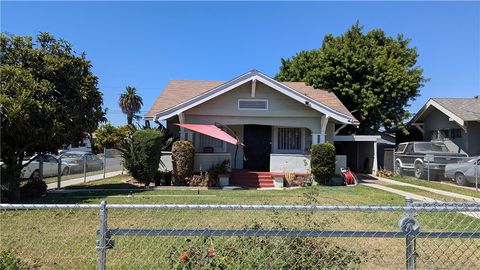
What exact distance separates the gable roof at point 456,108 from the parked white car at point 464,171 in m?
5.23

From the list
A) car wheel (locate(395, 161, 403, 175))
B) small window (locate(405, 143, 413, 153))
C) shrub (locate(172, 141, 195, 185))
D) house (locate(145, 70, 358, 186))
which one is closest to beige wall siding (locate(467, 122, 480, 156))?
small window (locate(405, 143, 413, 153))

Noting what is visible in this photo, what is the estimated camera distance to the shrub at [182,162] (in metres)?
14.4

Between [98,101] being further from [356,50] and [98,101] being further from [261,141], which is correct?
[356,50]

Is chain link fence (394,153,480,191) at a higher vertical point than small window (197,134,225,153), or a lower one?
lower

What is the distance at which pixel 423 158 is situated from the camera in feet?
59.8

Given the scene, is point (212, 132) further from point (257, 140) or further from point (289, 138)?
point (289, 138)

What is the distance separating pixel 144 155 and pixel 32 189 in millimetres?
3919

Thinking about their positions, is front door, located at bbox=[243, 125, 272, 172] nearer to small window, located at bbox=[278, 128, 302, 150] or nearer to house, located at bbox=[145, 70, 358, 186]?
house, located at bbox=[145, 70, 358, 186]

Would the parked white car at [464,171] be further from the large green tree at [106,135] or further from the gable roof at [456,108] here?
the large green tree at [106,135]

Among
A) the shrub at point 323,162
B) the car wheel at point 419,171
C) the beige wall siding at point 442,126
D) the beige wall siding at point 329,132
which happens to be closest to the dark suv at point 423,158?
the car wheel at point 419,171

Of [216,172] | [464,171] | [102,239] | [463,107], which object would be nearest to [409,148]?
[464,171]

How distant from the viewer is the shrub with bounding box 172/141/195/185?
47.4 ft

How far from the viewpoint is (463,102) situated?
22828 millimetres

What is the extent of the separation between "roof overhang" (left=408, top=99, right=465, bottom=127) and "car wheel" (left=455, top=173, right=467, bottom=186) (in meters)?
5.51
